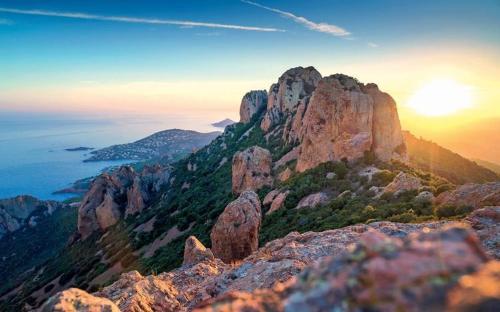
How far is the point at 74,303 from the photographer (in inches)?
291

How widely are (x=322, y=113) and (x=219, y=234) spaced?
28.4m

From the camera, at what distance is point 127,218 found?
2960 inches

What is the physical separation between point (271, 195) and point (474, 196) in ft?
82.0

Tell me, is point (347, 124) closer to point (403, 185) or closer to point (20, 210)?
point (403, 185)

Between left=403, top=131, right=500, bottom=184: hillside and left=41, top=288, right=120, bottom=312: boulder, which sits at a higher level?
left=41, top=288, right=120, bottom=312: boulder

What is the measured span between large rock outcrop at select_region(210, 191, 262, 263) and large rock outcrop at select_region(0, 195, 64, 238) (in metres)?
135

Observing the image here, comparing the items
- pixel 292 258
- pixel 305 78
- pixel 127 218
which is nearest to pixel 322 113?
pixel 292 258

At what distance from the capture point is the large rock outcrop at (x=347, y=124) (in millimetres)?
41219

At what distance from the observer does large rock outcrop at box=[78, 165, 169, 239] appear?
7500 centimetres

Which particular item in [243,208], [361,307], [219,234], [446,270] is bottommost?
[219,234]

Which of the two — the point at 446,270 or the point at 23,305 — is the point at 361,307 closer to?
the point at 446,270

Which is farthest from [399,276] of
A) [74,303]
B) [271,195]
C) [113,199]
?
[113,199]

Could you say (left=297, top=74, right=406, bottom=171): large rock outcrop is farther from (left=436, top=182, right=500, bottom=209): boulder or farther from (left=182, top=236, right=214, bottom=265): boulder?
(left=182, top=236, right=214, bottom=265): boulder

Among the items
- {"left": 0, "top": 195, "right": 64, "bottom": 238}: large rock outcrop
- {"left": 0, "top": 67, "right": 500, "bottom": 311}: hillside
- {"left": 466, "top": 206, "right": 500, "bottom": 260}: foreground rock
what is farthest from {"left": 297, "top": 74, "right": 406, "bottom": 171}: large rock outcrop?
{"left": 0, "top": 195, "right": 64, "bottom": 238}: large rock outcrop
